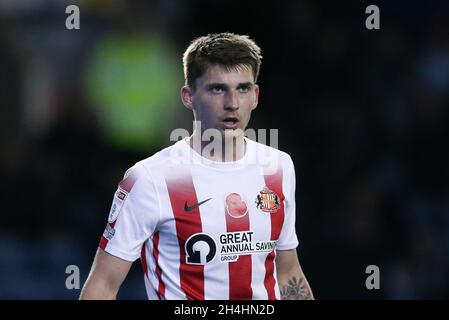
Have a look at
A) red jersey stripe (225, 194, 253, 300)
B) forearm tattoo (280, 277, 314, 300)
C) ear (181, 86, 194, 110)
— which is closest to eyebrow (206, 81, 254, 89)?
ear (181, 86, 194, 110)

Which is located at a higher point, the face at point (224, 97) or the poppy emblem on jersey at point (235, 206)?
the face at point (224, 97)

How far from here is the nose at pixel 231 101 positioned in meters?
5.21

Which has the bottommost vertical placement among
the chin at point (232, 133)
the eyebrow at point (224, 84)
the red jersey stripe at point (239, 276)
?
the red jersey stripe at point (239, 276)

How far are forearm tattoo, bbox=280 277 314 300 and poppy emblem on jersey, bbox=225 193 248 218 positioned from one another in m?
0.54

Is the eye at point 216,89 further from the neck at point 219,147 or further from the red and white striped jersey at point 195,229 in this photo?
the red and white striped jersey at point 195,229

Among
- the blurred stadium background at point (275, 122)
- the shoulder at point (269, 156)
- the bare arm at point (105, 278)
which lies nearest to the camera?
the bare arm at point (105, 278)

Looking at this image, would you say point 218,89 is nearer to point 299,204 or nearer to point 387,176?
point 299,204

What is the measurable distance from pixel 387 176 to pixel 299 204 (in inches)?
39.2

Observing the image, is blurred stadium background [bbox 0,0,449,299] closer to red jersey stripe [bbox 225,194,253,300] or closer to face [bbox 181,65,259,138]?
red jersey stripe [bbox 225,194,253,300]

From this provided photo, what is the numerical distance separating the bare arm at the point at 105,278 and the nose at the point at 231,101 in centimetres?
96

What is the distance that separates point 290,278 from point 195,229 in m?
0.70

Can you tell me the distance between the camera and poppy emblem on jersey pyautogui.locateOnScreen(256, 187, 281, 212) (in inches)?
212

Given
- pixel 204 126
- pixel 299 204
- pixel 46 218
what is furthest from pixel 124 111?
pixel 204 126

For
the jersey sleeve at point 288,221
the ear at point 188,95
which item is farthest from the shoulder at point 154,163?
the jersey sleeve at point 288,221
